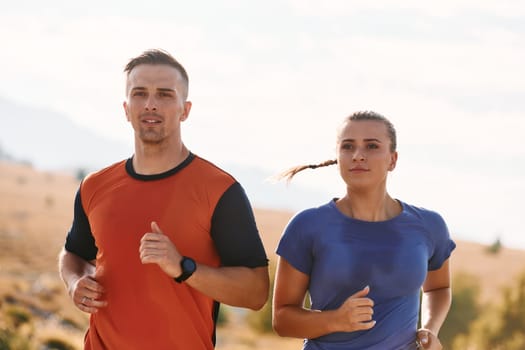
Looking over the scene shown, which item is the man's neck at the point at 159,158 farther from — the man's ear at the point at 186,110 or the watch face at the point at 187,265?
the watch face at the point at 187,265

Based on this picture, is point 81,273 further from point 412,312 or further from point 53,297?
point 53,297

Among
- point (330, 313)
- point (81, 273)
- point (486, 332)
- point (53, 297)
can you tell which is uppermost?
point (53, 297)

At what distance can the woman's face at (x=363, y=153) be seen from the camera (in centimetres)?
450

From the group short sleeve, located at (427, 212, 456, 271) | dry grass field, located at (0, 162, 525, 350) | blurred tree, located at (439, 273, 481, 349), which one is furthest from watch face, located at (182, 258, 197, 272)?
blurred tree, located at (439, 273, 481, 349)

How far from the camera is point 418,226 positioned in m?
→ 4.62

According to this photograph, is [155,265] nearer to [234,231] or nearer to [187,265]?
[187,265]

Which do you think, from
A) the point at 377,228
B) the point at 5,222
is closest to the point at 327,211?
the point at 377,228

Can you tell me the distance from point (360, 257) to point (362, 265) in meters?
0.04

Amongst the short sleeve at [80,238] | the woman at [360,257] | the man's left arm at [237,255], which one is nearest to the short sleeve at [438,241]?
the woman at [360,257]

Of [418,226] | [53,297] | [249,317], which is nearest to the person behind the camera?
[418,226]

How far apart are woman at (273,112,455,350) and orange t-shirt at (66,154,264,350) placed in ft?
1.28

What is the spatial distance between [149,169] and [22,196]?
77328 mm

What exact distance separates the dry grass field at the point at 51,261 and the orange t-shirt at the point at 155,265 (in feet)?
38.7

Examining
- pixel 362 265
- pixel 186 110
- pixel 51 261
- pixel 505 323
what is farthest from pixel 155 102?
pixel 51 261
